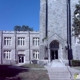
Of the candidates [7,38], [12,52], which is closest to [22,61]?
[12,52]

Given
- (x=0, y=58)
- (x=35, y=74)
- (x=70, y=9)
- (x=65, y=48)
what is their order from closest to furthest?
(x=35, y=74) → (x=65, y=48) → (x=70, y=9) → (x=0, y=58)

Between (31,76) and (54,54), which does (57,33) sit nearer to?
(54,54)

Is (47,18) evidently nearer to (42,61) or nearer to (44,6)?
(44,6)

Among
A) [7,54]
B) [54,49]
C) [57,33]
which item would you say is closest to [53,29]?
[57,33]

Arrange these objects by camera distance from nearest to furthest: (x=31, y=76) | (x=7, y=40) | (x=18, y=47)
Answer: (x=31, y=76) → (x=18, y=47) → (x=7, y=40)

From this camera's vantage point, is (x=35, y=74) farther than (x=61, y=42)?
No

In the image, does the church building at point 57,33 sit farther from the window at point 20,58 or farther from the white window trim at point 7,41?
the white window trim at point 7,41

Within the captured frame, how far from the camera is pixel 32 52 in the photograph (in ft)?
144

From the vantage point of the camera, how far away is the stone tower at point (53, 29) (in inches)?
1463

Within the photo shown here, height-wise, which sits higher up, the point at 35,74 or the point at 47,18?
the point at 47,18

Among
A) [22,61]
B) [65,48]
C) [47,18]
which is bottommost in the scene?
[22,61]

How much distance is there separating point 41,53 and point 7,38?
11.2m

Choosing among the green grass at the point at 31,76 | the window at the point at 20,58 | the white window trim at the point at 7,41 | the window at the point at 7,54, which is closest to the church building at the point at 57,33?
the window at the point at 20,58

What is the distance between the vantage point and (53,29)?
38.2m
